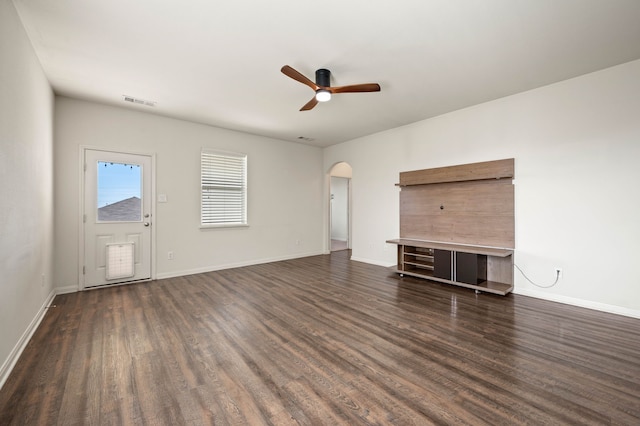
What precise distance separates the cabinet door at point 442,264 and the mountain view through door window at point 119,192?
4.87 meters

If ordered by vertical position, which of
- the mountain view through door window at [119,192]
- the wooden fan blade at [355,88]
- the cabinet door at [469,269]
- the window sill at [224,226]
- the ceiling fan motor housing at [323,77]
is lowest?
the cabinet door at [469,269]

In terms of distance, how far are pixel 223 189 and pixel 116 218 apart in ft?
6.03

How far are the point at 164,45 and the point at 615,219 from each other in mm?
5258

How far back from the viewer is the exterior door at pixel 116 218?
4.17 metres

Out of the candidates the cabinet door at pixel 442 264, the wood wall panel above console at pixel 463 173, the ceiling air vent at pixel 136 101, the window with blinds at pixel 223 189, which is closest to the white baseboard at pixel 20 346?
the window with blinds at pixel 223 189

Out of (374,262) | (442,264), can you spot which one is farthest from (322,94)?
(374,262)

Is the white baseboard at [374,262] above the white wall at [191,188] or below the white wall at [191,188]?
below

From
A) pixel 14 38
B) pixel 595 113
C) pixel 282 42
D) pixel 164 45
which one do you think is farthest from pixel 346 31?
pixel 595 113

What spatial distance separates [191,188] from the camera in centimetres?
513

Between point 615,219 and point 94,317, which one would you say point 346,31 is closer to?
point 615,219

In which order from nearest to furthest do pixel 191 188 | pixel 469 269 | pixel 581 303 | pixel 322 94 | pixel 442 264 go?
pixel 322 94 < pixel 581 303 < pixel 469 269 < pixel 442 264 < pixel 191 188

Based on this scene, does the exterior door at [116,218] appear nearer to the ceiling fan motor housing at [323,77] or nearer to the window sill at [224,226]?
the window sill at [224,226]

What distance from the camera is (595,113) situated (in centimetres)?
332

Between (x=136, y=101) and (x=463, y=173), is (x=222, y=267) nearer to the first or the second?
(x=136, y=101)
